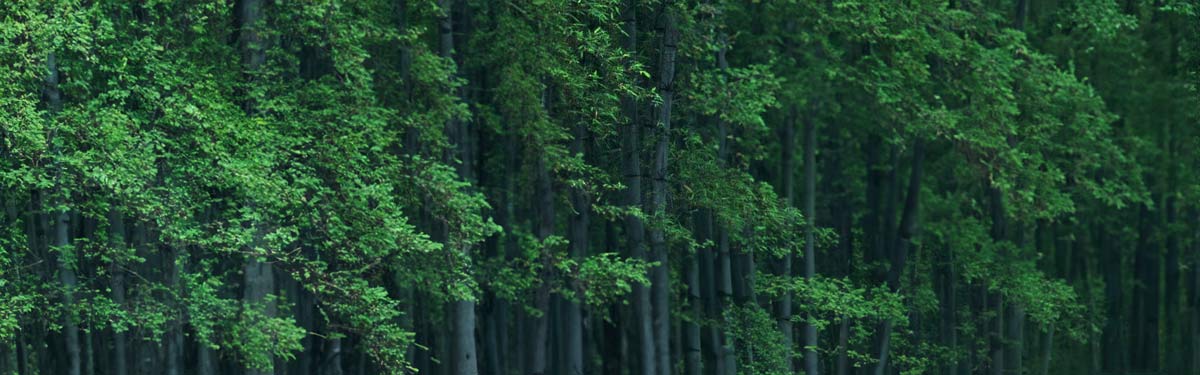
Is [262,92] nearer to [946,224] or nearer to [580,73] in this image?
[580,73]

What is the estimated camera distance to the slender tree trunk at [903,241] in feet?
111

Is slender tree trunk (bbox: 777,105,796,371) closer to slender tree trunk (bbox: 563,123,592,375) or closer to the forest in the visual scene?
the forest

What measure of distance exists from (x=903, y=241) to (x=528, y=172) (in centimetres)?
961

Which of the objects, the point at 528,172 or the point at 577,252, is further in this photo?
the point at 528,172

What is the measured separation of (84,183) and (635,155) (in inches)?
388

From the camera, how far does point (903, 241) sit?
118ft

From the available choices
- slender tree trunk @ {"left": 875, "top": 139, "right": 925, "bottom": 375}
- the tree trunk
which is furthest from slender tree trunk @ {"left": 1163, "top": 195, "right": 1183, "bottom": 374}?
the tree trunk

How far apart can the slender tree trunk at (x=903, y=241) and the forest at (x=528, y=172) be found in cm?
7

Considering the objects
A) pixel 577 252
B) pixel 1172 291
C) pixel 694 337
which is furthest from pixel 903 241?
pixel 1172 291

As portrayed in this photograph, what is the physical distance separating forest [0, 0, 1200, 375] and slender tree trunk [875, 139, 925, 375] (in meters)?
0.07

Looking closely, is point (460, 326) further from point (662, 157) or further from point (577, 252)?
point (662, 157)

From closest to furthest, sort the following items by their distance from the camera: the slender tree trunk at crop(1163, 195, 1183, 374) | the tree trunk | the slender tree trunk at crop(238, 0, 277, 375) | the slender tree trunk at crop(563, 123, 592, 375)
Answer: the slender tree trunk at crop(238, 0, 277, 375), the tree trunk, the slender tree trunk at crop(563, 123, 592, 375), the slender tree trunk at crop(1163, 195, 1183, 374)

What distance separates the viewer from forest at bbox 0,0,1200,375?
76.3ft

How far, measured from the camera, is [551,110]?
30.4m
